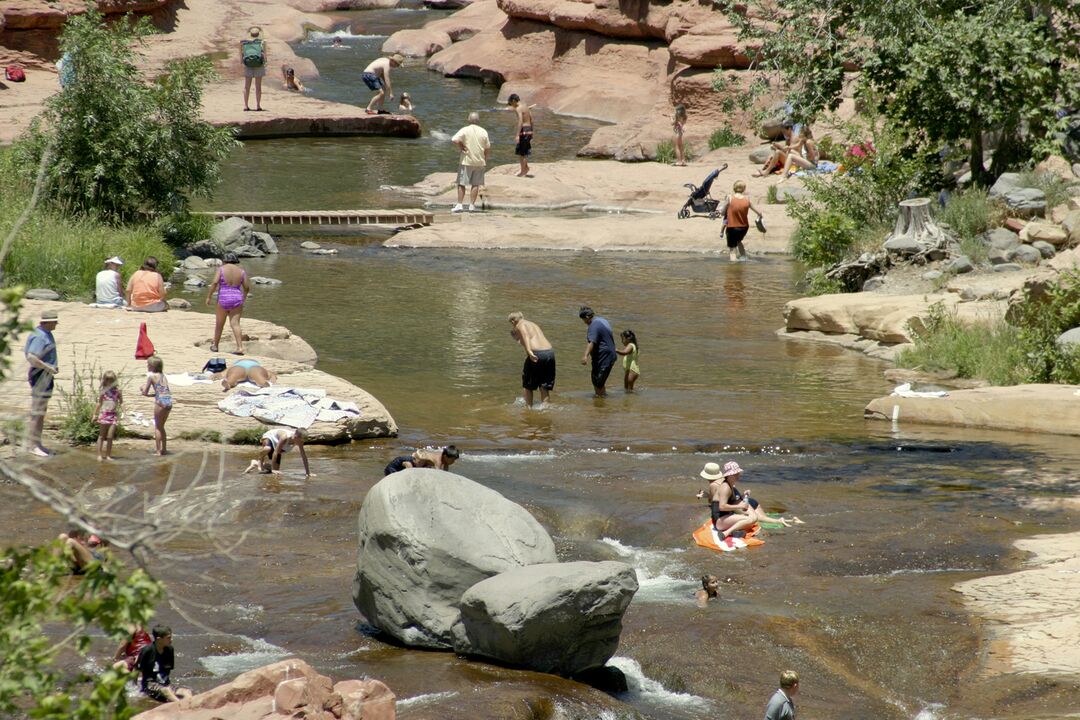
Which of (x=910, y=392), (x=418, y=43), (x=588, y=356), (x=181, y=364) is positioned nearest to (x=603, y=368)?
(x=588, y=356)

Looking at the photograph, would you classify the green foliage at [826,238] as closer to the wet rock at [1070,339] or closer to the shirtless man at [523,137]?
the wet rock at [1070,339]

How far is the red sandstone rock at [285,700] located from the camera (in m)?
8.33

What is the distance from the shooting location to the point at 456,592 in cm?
1064

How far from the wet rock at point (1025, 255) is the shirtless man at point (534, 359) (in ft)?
27.9

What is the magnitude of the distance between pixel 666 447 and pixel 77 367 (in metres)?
6.76

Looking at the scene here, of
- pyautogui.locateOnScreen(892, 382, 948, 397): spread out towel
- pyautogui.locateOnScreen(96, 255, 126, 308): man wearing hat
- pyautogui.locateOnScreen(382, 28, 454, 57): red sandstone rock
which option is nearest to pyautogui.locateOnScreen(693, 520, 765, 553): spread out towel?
pyautogui.locateOnScreen(892, 382, 948, 397): spread out towel

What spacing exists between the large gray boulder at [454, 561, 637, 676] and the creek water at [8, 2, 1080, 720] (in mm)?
191

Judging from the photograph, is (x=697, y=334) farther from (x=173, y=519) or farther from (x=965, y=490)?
(x=173, y=519)

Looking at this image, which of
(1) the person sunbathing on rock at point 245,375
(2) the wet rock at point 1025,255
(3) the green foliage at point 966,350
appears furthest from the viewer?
(2) the wet rock at point 1025,255

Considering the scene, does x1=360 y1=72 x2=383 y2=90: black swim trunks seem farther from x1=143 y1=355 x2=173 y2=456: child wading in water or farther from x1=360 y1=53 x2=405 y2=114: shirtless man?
x1=143 y1=355 x2=173 y2=456: child wading in water

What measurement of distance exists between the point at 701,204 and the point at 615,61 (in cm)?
1428

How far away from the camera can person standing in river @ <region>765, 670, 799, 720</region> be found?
9234mm

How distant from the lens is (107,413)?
14445 millimetres

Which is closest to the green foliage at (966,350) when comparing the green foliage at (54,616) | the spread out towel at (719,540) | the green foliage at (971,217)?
the green foliage at (971,217)
